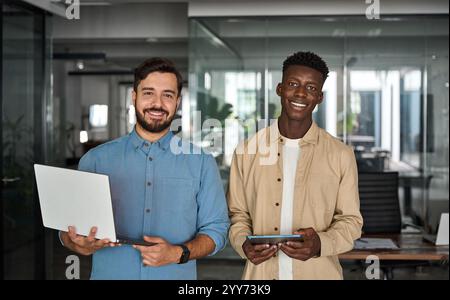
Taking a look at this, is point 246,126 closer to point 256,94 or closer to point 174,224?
point 256,94

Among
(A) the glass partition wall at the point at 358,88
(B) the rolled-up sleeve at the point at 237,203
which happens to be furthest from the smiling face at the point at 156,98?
(A) the glass partition wall at the point at 358,88

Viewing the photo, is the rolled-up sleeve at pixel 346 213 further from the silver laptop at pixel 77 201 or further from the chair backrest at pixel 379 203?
the chair backrest at pixel 379 203

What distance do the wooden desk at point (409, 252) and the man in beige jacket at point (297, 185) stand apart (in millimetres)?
1129

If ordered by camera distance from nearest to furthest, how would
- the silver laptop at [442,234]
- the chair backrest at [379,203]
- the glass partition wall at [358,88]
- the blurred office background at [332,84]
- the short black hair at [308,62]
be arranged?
1. the short black hair at [308,62]
2. the silver laptop at [442,234]
3. the chair backrest at [379,203]
4. the blurred office background at [332,84]
5. the glass partition wall at [358,88]

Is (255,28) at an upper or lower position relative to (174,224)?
upper

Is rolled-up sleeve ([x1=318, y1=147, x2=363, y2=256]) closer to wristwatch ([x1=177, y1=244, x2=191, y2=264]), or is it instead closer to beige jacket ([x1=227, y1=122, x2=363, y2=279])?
beige jacket ([x1=227, y1=122, x2=363, y2=279])

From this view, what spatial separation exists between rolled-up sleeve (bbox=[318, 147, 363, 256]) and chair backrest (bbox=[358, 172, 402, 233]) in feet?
8.21

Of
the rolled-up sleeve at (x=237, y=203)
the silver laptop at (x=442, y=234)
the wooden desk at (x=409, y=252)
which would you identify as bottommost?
the wooden desk at (x=409, y=252)

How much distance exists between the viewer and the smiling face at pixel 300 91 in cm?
191
